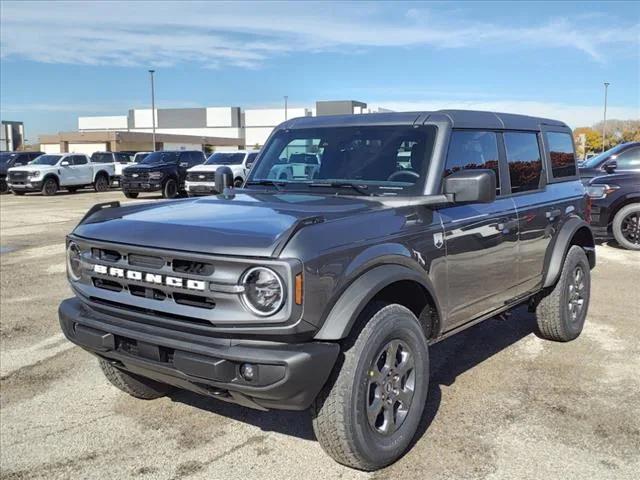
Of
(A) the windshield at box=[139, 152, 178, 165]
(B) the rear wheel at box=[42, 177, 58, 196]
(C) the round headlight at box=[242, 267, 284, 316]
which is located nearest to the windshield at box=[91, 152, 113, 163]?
(B) the rear wheel at box=[42, 177, 58, 196]

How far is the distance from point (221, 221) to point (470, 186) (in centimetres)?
148

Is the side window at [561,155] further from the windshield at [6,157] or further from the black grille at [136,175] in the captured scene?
the windshield at [6,157]

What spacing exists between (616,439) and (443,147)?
6.76ft

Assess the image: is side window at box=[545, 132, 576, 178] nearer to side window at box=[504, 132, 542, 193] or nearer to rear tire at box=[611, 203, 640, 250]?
side window at box=[504, 132, 542, 193]

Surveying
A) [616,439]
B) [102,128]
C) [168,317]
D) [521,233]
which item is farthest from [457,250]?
[102,128]

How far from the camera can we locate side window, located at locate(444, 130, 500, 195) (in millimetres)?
4129

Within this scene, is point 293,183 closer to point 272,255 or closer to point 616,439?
point 272,255

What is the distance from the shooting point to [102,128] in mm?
108312

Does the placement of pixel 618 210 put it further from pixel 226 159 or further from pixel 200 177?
pixel 226 159

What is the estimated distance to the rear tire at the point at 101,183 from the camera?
28.6 meters

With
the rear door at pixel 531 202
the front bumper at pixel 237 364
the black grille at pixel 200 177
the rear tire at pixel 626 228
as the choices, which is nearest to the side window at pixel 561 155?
the rear door at pixel 531 202

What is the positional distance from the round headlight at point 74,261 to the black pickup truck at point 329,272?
0.03 feet

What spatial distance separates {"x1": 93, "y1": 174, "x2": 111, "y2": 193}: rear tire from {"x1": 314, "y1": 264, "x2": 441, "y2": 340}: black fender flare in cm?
2745

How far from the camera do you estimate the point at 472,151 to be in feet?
14.2
